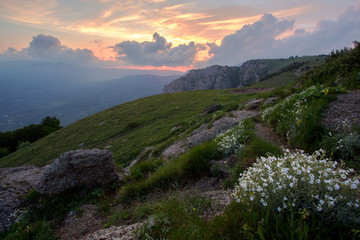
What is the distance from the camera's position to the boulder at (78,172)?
7473mm

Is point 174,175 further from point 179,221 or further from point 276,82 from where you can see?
point 276,82

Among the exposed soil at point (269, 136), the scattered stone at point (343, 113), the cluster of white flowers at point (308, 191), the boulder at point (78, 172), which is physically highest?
the scattered stone at point (343, 113)

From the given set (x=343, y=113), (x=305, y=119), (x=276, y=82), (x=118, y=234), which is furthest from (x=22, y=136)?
(x=276, y=82)

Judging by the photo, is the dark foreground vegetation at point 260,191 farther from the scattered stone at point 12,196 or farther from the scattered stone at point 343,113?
the scattered stone at point 12,196

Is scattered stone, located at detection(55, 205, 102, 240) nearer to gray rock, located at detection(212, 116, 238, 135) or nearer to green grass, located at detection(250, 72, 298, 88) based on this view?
gray rock, located at detection(212, 116, 238, 135)

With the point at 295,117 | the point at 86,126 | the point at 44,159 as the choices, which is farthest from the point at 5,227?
the point at 86,126

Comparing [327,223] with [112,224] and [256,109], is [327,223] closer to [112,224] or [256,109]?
→ [112,224]

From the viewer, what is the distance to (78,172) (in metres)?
7.85

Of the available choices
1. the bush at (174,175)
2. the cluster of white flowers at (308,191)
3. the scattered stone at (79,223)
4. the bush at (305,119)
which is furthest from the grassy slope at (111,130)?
the cluster of white flowers at (308,191)

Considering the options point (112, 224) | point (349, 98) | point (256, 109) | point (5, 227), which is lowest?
point (5, 227)

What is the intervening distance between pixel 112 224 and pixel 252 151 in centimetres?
441

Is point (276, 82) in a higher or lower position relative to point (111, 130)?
higher

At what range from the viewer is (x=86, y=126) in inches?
1433

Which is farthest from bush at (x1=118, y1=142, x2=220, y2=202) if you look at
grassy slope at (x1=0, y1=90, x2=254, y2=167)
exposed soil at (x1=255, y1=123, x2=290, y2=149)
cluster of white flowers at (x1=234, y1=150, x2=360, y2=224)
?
grassy slope at (x1=0, y1=90, x2=254, y2=167)
